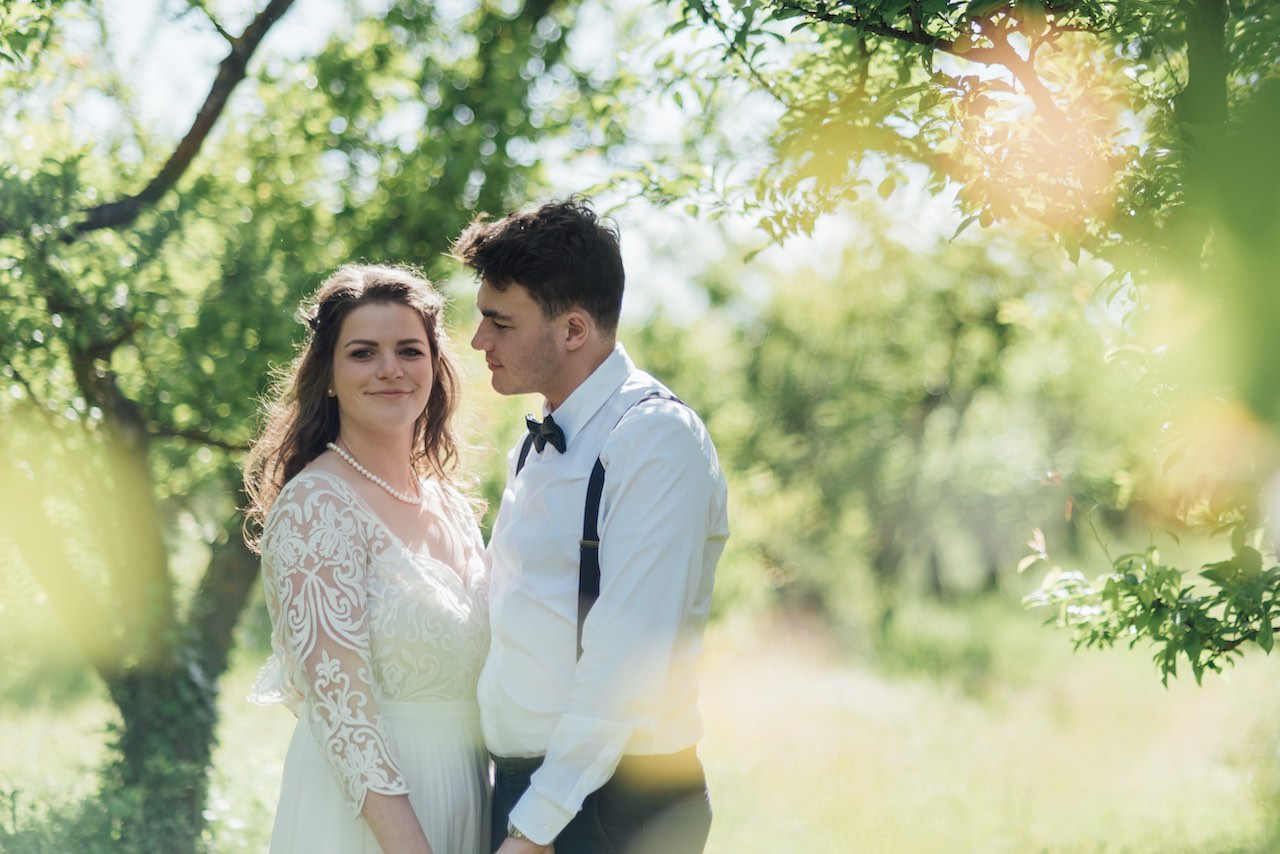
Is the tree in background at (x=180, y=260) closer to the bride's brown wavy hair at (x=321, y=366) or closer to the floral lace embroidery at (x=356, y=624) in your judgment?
the bride's brown wavy hair at (x=321, y=366)

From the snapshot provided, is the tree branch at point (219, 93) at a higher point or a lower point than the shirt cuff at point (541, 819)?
higher

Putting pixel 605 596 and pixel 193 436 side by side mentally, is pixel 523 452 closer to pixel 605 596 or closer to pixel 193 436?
pixel 605 596

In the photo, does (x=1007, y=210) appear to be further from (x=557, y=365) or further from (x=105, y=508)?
(x=105, y=508)

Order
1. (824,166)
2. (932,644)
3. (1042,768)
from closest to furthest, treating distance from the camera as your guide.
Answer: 1. (824,166)
2. (1042,768)
3. (932,644)

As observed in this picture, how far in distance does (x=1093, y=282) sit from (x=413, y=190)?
3637mm

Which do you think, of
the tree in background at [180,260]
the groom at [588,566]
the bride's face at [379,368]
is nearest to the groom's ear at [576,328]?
the groom at [588,566]

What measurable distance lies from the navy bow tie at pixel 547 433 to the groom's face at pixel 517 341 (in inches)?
3.0

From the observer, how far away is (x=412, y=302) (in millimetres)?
3082

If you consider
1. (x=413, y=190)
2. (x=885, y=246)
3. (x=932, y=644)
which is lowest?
(x=932, y=644)

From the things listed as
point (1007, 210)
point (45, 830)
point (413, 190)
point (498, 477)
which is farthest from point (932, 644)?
point (1007, 210)

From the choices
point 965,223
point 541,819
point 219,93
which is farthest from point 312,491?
point 219,93

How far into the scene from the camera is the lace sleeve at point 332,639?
2.60 m

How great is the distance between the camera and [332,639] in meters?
2.61

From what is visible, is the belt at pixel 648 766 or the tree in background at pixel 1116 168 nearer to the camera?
the belt at pixel 648 766
